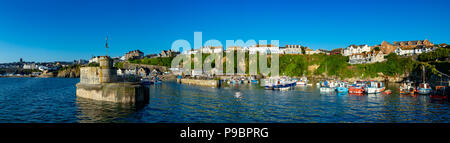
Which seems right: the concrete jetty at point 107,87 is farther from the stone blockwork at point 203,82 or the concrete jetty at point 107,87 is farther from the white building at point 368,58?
the white building at point 368,58

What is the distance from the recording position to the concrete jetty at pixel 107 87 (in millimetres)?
30109

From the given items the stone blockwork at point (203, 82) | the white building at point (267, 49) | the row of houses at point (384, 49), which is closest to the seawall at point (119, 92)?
the stone blockwork at point (203, 82)

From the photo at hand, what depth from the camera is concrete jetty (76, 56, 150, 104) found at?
3011 cm

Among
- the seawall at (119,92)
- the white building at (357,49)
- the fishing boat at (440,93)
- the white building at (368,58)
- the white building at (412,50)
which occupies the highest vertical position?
the white building at (357,49)

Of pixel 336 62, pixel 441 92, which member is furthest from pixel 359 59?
pixel 441 92

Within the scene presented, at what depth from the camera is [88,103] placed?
106 ft

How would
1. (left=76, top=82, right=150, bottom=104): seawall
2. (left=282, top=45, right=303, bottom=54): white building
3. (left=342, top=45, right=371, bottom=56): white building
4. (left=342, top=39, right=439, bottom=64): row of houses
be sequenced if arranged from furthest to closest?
1. (left=282, top=45, right=303, bottom=54): white building
2. (left=342, top=45, right=371, bottom=56): white building
3. (left=342, top=39, right=439, bottom=64): row of houses
4. (left=76, top=82, right=150, bottom=104): seawall

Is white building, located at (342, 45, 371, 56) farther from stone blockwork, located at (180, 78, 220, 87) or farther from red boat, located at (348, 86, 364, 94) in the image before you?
red boat, located at (348, 86, 364, 94)

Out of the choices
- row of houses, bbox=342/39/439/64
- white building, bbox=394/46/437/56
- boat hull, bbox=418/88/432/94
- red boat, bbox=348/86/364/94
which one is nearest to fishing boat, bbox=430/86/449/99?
boat hull, bbox=418/88/432/94

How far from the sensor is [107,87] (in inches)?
1235

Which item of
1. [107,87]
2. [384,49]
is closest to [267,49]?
[384,49]
